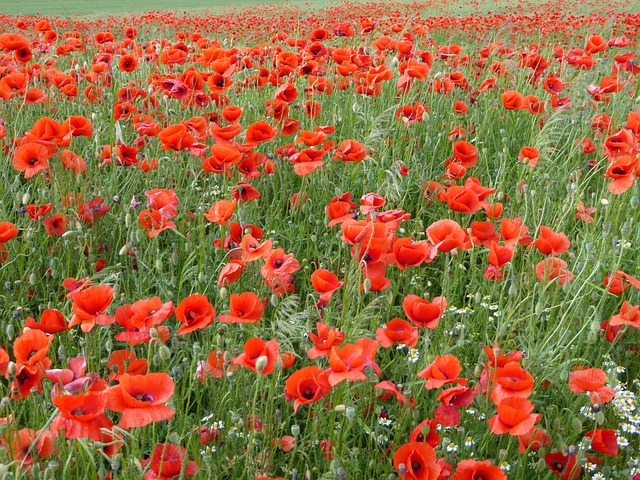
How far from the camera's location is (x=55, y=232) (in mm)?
2611

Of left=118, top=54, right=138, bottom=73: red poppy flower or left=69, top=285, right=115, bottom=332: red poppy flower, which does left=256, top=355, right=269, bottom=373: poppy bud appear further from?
left=118, top=54, right=138, bottom=73: red poppy flower

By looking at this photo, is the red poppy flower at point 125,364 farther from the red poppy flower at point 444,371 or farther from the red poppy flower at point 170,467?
the red poppy flower at point 444,371

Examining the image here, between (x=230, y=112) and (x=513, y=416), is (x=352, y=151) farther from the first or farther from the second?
(x=513, y=416)

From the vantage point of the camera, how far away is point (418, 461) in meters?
1.54

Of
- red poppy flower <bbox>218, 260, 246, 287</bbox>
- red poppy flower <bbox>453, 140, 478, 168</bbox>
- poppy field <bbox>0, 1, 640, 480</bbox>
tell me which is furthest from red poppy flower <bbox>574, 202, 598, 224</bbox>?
red poppy flower <bbox>218, 260, 246, 287</bbox>

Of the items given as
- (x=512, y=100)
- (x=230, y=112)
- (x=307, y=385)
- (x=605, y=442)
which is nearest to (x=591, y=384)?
(x=605, y=442)

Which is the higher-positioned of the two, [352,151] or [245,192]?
[352,151]

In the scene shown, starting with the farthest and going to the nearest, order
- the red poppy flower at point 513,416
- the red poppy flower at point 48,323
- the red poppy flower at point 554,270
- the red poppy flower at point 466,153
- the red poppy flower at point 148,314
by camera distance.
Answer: the red poppy flower at point 466,153 → the red poppy flower at point 554,270 → the red poppy flower at point 48,323 → the red poppy flower at point 148,314 → the red poppy flower at point 513,416

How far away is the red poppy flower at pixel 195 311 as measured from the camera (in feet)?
5.66

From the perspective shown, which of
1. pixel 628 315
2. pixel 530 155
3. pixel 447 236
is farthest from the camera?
pixel 530 155

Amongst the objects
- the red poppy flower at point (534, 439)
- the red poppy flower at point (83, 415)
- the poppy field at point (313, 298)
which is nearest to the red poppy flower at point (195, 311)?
the poppy field at point (313, 298)

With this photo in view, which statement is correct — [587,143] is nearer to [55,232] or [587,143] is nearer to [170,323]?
[170,323]

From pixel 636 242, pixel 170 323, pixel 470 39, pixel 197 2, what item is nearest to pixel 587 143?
pixel 636 242

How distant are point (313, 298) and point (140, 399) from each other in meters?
0.70
